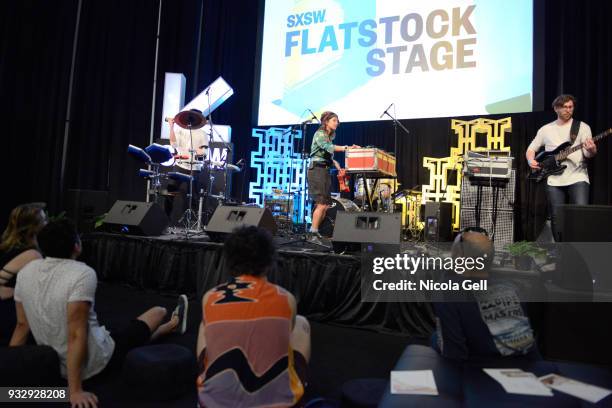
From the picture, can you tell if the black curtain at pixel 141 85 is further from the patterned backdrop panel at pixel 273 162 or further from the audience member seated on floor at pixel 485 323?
the audience member seated on floor at pixel 485 323

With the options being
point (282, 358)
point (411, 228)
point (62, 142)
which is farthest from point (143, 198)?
point (282, 358)

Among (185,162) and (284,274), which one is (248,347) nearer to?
(284,274)

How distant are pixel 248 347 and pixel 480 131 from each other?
254 inches

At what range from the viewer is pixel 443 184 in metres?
7.21

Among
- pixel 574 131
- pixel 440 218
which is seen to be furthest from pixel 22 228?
pixel 440 218

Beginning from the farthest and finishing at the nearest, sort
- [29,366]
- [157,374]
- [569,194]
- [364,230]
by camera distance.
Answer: [569,194], [364,230], [157,374], [29,366]

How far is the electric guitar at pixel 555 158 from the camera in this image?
4.41 metres

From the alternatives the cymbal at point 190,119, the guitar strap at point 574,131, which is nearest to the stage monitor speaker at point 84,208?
the cymbal at point 190,119

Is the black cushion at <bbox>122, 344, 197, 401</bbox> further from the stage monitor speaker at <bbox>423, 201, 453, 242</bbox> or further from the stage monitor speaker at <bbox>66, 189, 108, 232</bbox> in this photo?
the stage monitor speaker at <bbox>423, 201, 453, 242</bbox>

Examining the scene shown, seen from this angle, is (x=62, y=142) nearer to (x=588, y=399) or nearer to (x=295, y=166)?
(x=295, y=166)

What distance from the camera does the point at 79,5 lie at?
809 cm

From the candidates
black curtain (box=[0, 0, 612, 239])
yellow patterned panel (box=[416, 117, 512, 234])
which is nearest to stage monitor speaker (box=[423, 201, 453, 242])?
yellow patterned panel (box=[416, 117, 512, 234])

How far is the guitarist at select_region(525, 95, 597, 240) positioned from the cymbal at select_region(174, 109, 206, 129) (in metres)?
4.13

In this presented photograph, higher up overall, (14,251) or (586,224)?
(586,224)
